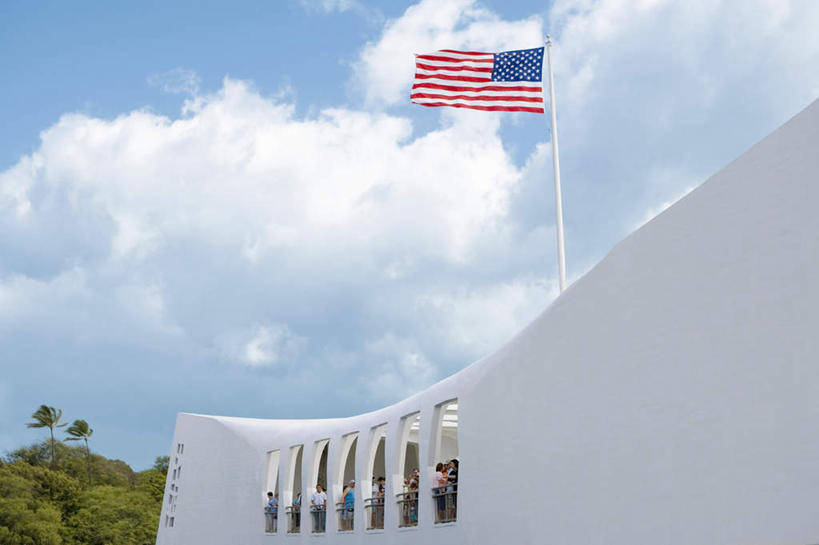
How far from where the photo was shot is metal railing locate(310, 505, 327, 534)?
1956 centimetres

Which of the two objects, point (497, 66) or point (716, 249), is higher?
point (497, 66)

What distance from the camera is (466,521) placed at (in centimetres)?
1391

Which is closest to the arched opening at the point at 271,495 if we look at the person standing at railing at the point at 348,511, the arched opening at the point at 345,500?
the arched opening at the point at 345,500

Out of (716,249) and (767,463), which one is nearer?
(767,463)

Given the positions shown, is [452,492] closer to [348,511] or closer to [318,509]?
[348,511]

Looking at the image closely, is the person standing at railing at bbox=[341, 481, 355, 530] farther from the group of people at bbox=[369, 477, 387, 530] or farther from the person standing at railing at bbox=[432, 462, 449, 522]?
the person standing at railing at bbox=[432, 462, 449, 522]

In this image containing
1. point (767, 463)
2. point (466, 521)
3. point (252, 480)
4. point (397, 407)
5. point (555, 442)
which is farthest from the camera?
point (252, 480)

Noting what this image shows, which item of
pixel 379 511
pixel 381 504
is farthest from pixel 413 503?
pixel 379 511

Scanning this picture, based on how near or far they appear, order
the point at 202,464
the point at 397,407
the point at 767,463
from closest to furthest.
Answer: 1. the point at 767,463
2. the point at 397,407
3. the point at 202,464

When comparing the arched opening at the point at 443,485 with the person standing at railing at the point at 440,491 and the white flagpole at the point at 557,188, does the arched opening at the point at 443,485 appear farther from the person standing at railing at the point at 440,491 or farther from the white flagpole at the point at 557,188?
the white flagpole at the point at 557,188

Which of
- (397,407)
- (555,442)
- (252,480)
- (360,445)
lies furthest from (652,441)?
(252,480)

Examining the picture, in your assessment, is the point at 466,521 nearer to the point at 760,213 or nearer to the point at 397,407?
the point at 397,407

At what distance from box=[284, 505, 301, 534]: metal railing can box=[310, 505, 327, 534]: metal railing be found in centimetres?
118

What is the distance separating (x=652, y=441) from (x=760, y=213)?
2.88m
